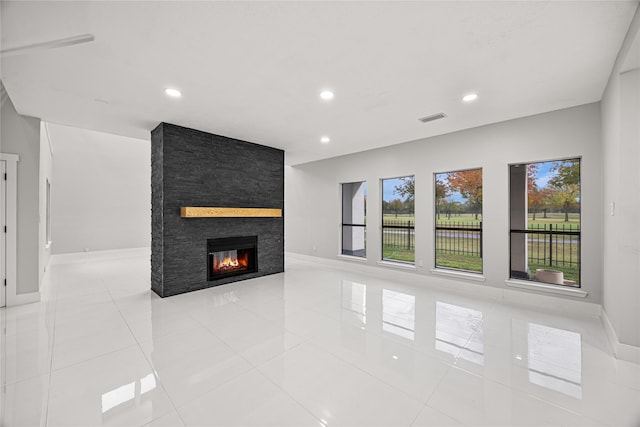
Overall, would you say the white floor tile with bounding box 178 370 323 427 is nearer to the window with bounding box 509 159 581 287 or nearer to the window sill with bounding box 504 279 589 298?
the window sill with bounding box 504 279 589 298

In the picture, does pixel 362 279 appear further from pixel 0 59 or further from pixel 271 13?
pixel 0 59

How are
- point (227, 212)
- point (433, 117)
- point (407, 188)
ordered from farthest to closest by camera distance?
point (407, 188), point (227, 212), point (433, 117)

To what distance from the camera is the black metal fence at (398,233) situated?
5.64 metres

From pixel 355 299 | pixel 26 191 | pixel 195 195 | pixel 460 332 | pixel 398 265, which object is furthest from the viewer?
pixel 398 265

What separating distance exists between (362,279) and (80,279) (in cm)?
562

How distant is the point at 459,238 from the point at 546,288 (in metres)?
1.44

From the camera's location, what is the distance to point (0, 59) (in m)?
2.57

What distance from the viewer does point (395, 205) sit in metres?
5.83

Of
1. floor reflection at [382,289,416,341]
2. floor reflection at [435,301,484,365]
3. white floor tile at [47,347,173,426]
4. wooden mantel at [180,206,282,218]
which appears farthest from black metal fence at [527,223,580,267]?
white floor tile at [47,347,173,426]

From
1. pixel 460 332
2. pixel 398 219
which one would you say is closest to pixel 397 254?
pixel 398 219

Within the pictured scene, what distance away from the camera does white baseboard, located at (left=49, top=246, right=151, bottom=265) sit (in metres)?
7.20

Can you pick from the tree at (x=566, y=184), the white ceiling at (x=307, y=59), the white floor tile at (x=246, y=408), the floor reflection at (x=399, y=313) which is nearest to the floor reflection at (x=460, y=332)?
the floor reflection at (x=399, y=313)

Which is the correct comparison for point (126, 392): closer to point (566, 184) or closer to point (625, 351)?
point (625, 351)

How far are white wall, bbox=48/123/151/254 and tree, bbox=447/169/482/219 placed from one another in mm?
8992
